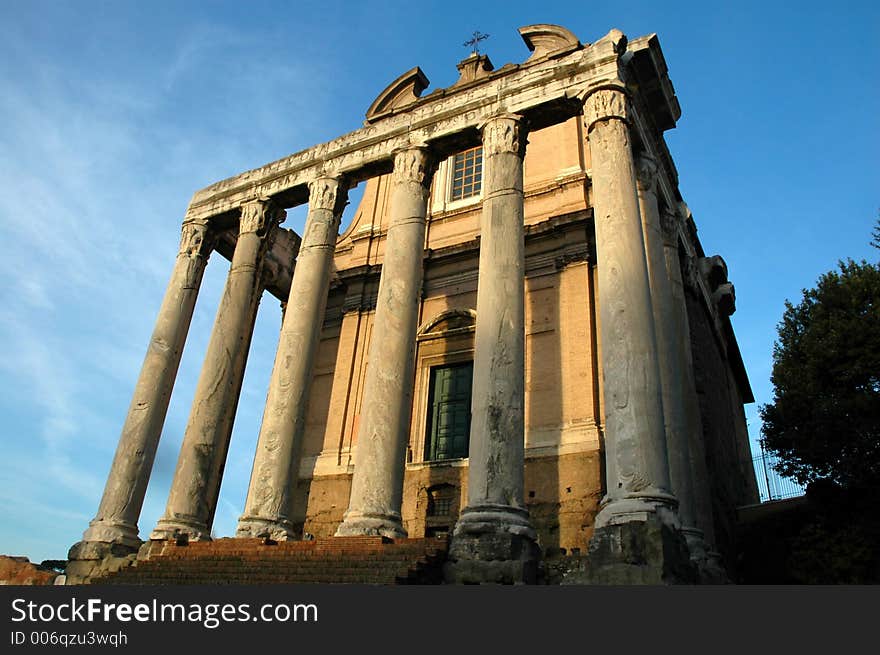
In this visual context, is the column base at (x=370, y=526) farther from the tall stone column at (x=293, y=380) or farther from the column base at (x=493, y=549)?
the tall stone column at (x=293, y=380)

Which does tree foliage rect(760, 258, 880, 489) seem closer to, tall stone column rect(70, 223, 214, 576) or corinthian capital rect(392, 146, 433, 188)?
corinthian capital rect(392, 146, 433, 188)

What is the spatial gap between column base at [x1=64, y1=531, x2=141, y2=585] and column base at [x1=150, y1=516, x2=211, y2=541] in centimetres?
69

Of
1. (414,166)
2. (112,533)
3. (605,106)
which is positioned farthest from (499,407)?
(112,533)

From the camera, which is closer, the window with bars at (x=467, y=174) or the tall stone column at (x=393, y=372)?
the tall stone column at (x=393, y=372)

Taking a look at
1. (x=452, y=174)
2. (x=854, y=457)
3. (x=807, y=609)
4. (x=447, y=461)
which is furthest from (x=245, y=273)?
(x=854, y=457)

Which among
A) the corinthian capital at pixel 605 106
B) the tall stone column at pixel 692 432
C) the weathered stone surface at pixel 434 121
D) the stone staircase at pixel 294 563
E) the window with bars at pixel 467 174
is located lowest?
the stone staircase at pixel 294 563

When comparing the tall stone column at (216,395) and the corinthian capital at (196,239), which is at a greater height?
the corinthian capital at (196,239)

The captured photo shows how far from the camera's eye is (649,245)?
1439cm

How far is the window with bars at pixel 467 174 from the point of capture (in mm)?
22047

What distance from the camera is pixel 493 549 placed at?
988 centimetres

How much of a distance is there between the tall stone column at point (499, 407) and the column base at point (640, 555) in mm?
1241

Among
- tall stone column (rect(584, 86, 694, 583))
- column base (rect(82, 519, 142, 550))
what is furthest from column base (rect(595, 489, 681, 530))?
column base (rect(82, 519, 142, 550))

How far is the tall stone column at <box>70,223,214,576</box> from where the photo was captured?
1473 centimetres

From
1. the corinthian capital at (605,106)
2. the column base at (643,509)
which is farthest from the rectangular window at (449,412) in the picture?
the column base at (643,509)
